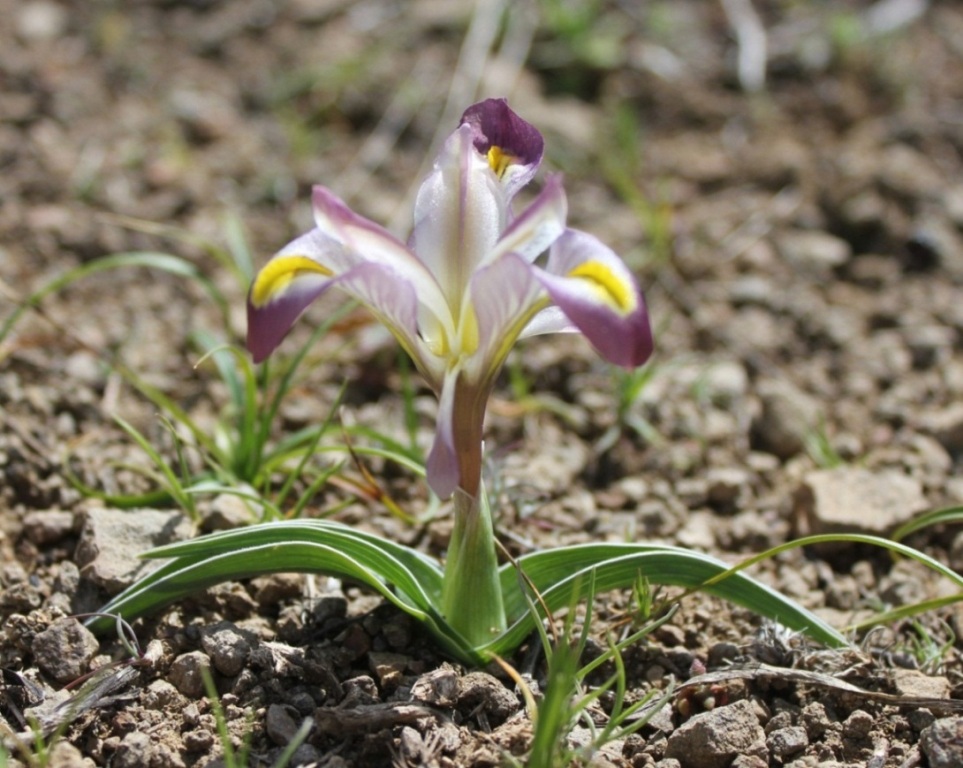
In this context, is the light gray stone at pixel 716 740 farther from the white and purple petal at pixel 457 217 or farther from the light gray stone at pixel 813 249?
the light gray stone at pixel 813 249

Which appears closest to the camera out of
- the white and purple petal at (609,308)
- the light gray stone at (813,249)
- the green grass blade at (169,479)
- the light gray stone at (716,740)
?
the white and purple petal at (609,308)

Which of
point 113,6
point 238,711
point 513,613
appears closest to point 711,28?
point 113,6

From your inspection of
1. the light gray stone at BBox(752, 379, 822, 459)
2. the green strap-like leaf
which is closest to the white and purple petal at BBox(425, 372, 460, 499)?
the green strap-like leaf

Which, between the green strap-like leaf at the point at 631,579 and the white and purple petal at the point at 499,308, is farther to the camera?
the green strap-like leaf at the point at 631,579

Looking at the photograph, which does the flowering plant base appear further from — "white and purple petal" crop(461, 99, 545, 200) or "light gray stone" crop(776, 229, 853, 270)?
"light gray stone" crop(776, 229, 853, 270)

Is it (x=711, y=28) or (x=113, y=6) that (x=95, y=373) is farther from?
(x=711, y=28)

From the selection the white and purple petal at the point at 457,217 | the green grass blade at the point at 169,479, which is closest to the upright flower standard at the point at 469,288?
the white and purple petal at the point at 457,217

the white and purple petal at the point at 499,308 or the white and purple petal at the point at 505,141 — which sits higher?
the white and purple petal at the point at 505,141

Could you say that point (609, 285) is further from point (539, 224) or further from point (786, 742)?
point (786, 742)
